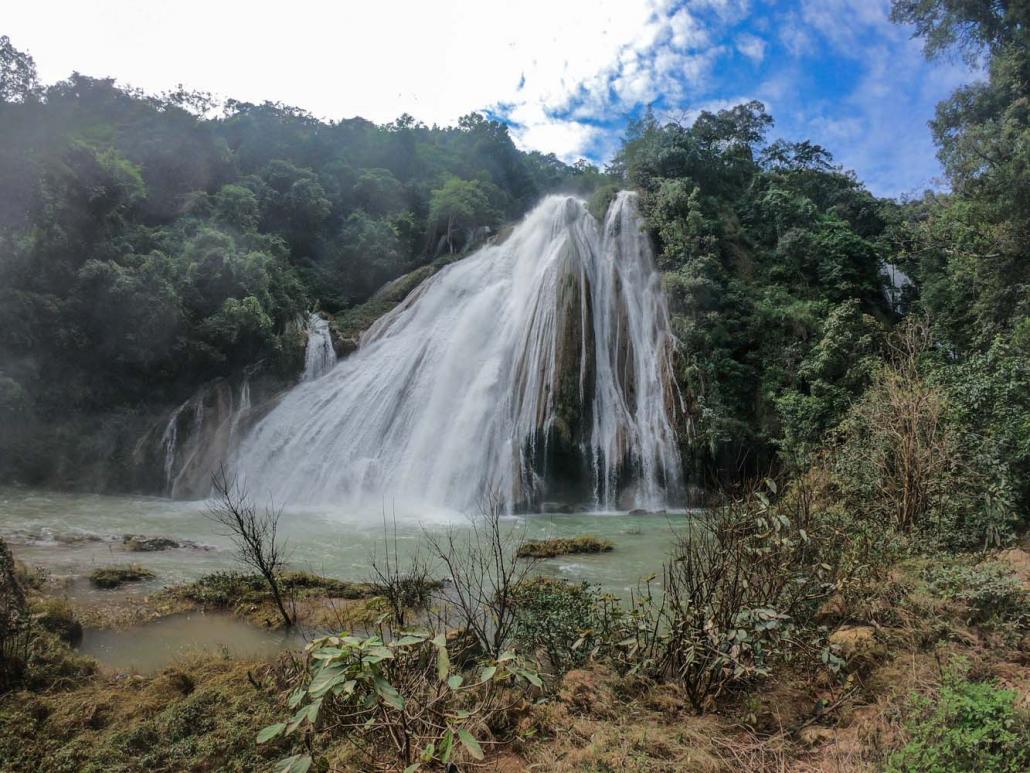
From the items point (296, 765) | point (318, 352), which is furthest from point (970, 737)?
point (318, 352)

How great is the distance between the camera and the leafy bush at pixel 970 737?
9.55 ft

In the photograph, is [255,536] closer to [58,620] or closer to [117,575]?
[58,620]

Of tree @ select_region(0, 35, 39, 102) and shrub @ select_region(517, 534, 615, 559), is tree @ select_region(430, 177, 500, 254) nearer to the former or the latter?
tree @ select_region(0, 35, 39, 102)

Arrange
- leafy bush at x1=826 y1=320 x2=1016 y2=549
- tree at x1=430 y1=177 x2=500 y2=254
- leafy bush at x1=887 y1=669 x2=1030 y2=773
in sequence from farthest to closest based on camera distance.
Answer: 1. tree at x1=430 y1=177 x2=500 y2=254
2. leafy bush at x1=826 y1=320 x2=1016 y2=549
3. leafy bush at x1=887 y1=669 x2=1030 y2=773

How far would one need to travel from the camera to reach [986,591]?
530 centimetres

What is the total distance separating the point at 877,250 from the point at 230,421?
27327mm

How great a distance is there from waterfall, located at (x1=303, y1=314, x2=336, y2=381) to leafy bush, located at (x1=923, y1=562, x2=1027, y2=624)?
1992 cm

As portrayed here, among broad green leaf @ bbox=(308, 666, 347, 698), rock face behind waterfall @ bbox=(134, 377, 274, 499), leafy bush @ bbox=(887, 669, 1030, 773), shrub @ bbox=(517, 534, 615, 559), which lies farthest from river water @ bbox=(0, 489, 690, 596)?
broad green leaf @ bbox=(308, 666, 347, 698)

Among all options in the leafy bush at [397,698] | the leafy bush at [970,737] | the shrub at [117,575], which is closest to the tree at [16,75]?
the shrub at [117,575]

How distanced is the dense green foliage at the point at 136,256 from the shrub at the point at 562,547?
14.2m

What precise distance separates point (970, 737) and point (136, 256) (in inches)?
894

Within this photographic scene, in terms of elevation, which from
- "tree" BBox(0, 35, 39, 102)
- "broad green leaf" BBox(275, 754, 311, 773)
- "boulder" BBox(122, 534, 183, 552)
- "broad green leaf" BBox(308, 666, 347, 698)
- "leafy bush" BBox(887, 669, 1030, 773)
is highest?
"tree" BBox(0, 35, 39, 102)

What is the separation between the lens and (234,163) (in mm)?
25719

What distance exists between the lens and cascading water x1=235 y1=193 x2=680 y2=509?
16.8 m
